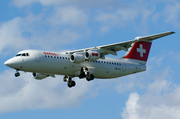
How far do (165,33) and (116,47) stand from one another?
5.26 meters

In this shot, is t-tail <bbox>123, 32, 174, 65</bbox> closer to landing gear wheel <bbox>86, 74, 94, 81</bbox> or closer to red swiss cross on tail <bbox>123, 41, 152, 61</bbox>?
red swiss cross on tail <bbox>123, 41, 152, 61</bbox>

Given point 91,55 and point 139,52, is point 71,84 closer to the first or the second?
point 91,55

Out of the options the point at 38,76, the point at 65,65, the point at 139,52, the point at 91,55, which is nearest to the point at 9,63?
the point at 65,65

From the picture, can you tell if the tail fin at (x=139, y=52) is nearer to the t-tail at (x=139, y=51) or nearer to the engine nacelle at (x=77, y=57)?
the t-tail at (x=139, y=51)

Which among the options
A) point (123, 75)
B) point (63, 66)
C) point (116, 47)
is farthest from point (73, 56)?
point (123, 75)

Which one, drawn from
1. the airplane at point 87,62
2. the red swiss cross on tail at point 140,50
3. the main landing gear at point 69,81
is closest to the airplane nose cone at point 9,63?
the airplane at point 87,62

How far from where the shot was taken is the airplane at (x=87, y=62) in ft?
121

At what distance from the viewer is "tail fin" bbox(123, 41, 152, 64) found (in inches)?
1750

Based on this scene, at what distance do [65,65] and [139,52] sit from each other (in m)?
10.6

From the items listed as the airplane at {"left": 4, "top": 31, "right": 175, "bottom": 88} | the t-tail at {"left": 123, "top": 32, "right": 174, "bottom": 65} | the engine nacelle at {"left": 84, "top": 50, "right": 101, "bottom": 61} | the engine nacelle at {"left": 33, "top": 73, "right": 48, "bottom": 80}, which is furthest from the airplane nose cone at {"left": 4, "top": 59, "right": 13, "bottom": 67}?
the t-tail at {"left": 123, "top": 32, "right": 174, "bottom": 65}

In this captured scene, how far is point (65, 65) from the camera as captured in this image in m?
38.6

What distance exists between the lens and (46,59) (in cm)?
3747

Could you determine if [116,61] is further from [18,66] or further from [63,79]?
[18,66]

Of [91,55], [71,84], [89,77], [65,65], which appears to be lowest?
[71,84]
